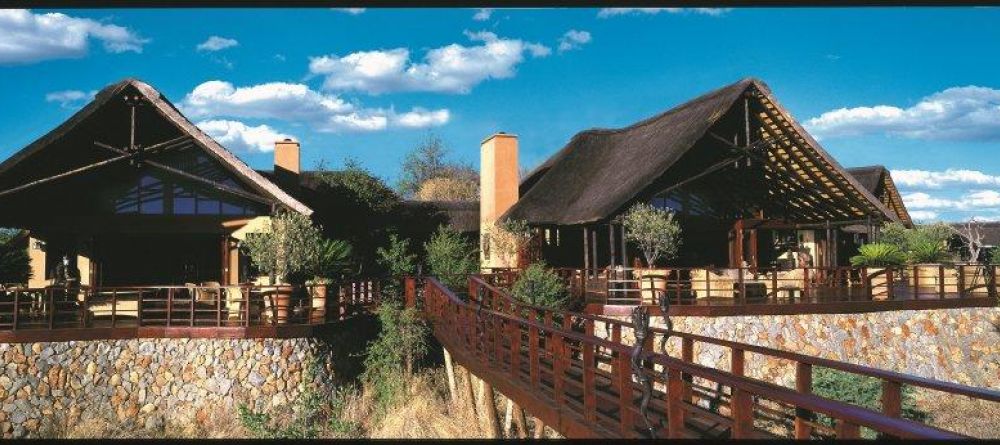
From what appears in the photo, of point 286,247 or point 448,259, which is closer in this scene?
point 286,247

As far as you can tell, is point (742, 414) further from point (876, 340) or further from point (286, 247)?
point (876, 340)

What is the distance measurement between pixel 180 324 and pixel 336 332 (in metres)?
2.97

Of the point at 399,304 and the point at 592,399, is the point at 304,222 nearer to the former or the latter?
the point at 399,304

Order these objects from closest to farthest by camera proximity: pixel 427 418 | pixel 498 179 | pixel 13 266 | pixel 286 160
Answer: pixel 427 418
pixel 13 266
pixel 286 160
pixel 498 179

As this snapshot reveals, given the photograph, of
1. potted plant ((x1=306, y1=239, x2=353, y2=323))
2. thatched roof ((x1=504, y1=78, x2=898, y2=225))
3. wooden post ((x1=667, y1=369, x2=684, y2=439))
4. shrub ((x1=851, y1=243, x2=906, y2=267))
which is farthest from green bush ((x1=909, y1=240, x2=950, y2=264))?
wooden post ((x1=667, y1=369, x2=684, y2=439))

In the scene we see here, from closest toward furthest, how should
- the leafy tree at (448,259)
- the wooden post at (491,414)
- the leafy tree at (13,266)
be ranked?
1. the wooden post at (491,414)
2. the leafy tree at (13,266)
3. the leafy tree at (448,259)

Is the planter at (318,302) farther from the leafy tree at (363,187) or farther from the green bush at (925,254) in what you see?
the green bush at (925,254)

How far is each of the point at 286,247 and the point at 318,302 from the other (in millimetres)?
1299

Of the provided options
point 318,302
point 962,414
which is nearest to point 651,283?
point 962,414

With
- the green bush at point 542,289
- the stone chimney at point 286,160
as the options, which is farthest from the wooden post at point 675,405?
the stone chimney at point 286,160

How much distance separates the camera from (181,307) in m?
15.9

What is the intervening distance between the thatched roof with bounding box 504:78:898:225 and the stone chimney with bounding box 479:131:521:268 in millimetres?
725

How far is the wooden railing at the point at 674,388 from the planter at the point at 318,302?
138 inches

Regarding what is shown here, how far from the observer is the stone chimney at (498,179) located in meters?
24.6
